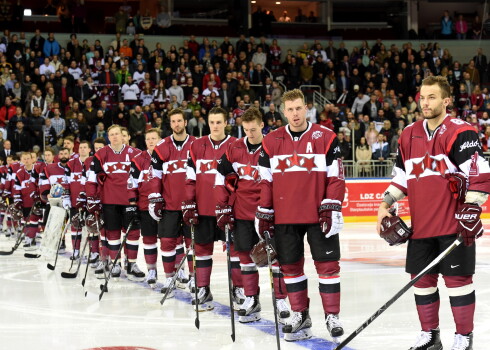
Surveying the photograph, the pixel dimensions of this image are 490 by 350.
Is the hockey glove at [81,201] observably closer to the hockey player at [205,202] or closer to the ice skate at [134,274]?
the ice skate at [134,274]

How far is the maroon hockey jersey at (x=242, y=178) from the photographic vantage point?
667cm

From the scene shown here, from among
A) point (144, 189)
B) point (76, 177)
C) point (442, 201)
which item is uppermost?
point (442, 201)

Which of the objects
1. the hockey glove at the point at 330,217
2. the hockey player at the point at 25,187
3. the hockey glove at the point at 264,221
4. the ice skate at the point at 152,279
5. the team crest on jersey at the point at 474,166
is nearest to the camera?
the team crest on jersey at the point at 474,166

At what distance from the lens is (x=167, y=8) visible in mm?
26859

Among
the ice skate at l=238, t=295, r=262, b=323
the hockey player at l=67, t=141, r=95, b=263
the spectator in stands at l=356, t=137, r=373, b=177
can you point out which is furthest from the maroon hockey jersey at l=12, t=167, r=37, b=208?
the ice skate at l=238, t=295, r=262, b=323

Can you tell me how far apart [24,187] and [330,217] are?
9.36 metres

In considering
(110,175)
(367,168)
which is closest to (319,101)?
(367,168)

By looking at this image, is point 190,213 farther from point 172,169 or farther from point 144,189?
point 144,189

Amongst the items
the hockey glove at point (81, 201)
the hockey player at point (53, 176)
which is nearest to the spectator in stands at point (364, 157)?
the hockey player at point (53, 176)

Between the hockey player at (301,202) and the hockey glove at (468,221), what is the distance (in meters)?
1.07

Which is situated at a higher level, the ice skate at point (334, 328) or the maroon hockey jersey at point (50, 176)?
the maroon hockey jersey at point (50, 176)

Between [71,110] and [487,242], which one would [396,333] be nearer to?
[487,242]

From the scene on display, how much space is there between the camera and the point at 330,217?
557 cm

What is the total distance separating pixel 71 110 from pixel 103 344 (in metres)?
12.7
